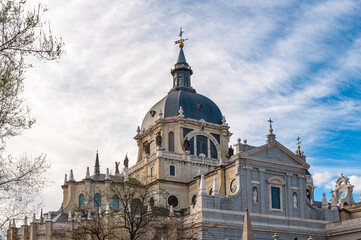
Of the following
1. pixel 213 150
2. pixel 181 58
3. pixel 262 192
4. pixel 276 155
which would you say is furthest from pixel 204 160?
pixel 181 58

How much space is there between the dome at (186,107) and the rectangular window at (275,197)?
775 inches

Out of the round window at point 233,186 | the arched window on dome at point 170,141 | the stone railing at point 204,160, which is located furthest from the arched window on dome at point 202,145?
the round window at point 233,186

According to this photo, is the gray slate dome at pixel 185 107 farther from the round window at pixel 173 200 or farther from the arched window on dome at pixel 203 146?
the round window at pixel 173 200

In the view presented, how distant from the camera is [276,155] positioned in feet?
187

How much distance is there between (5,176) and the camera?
69.0ft

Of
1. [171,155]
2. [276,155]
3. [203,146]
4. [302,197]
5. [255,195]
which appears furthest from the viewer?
[203,146]

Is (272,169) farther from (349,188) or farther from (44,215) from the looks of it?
(44,215)

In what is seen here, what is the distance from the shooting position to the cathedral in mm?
52519

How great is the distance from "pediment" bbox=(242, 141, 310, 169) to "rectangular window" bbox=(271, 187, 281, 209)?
3082 mm

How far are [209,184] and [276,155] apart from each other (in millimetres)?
9172

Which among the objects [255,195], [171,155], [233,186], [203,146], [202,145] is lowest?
[255,195]

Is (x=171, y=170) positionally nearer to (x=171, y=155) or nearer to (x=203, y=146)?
(x=171, y=155)

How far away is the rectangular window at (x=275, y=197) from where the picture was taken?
2191 inches

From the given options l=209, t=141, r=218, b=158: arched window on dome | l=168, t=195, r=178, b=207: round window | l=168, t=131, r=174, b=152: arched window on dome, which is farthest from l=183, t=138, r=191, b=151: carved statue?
l=168, t=195, r=178, b=207: round window
